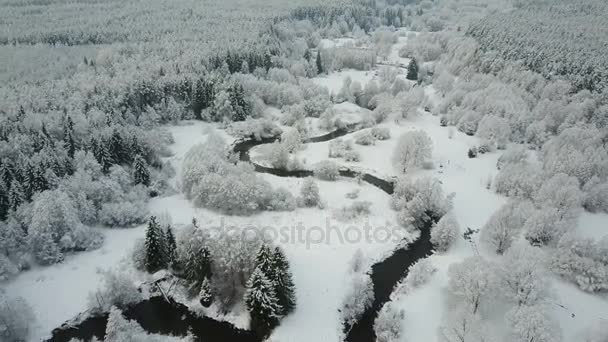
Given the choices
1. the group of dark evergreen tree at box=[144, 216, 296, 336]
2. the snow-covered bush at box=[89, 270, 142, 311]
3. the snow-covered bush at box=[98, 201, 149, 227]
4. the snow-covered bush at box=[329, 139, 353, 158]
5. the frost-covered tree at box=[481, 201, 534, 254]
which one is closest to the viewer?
the group of dark evergreen tree at box=[144, 216, 296, 336]

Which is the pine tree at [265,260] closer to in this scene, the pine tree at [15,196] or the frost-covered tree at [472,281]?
the frost-covered tree at [472,281]

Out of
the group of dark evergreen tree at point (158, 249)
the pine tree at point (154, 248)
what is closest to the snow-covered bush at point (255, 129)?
the group of dark evergreen tree at point (158, 249)

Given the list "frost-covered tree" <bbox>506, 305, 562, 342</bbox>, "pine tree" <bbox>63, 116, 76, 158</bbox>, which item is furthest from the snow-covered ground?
"pine tree" <bbox>63, 116, 76, 158</bbox>

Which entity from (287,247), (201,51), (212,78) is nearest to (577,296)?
(287,247)

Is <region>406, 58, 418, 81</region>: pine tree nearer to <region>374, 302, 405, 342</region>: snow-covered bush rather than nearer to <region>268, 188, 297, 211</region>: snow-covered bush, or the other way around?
<region>268, 188, 297, 211</region>: snow-covered bush

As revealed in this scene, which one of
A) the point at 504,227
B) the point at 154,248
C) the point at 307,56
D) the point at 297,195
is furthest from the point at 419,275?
the point at 307,56

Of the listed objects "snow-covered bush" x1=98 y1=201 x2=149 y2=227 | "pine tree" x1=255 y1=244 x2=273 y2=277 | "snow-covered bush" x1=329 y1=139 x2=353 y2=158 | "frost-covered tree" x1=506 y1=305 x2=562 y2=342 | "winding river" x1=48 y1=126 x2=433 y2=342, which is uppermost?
"pine tree" x1=255 y1=244 x2=273 y2=277

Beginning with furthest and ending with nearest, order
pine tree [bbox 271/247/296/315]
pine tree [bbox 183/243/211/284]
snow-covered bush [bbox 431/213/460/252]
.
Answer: snow-covered bush [bbox 431/213/460/252] → pine tree [bbox 183/243/211/284] → pine tree [bbox 271/247/296/315]

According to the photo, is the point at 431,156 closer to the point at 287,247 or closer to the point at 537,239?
the point at 537,239
